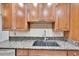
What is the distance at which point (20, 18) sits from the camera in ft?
8.38

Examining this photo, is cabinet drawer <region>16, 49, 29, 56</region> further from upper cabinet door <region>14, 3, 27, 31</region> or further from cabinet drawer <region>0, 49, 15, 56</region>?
upper cabinet door <region>14, 3, 27, 31</region>

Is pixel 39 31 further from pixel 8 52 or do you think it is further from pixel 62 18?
pixel 8 52

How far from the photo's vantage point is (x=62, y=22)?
254 centimetres

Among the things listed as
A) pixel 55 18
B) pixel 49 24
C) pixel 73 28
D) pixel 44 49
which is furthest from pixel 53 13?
pixel 44 49

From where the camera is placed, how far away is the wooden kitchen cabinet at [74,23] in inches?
86.6

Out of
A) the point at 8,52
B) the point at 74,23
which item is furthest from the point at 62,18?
the point at 8,52

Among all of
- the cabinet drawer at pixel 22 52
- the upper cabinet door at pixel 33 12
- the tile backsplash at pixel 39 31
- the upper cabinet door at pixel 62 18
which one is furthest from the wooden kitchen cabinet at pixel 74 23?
the cabinet drawer at pixel 22 52

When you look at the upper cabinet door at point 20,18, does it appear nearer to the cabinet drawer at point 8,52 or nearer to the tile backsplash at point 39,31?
the tile backsplash at point 39,31

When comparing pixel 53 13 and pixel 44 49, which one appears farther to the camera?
pixel 53 13

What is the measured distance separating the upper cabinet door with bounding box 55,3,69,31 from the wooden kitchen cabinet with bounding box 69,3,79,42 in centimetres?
10

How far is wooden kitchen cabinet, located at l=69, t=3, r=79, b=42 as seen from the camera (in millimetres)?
2199

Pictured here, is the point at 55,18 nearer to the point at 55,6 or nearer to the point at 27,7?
the point at 55,6

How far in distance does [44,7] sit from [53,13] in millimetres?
208

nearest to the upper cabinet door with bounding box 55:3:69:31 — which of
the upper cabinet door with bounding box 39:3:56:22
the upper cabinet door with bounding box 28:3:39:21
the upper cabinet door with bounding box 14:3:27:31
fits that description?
the upper cabinet door with bounding box 39:3:56:22
